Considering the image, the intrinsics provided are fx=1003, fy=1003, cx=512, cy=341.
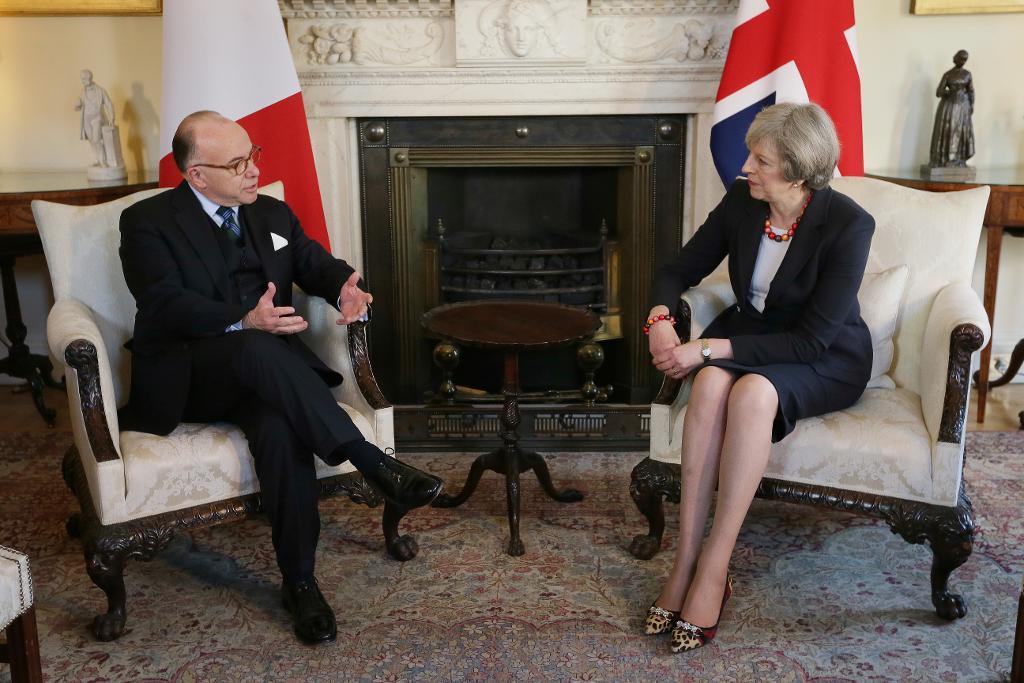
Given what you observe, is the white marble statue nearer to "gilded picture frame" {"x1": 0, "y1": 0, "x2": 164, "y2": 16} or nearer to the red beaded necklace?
"gilded picture frame" {"x1": 0, "y1": 0, "x2": 164, "y2": 16}

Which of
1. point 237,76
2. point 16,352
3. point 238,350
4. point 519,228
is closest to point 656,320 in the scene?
point 238,350

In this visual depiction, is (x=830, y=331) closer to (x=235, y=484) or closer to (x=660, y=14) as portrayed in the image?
(x=235, y=484)

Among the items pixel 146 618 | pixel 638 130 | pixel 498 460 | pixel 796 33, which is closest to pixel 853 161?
pixel 796 33

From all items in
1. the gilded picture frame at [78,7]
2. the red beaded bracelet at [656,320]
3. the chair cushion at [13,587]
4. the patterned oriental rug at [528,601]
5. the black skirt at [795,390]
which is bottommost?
the patterned oriental rug at [528,601]

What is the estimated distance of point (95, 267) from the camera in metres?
2.52

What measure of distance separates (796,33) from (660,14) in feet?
1.72

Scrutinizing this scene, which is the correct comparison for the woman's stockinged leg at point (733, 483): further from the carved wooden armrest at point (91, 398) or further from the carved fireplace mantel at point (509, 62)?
the carved fireplace mantel at point (509, 62)

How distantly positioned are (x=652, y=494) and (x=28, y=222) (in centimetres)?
225

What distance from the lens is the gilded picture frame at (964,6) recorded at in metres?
3.65

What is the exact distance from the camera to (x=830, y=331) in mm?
2266

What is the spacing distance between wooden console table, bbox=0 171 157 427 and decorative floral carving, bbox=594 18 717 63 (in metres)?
1.74

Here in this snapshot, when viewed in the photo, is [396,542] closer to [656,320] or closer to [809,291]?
[656,320]

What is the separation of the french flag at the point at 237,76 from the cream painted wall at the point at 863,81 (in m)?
0.62

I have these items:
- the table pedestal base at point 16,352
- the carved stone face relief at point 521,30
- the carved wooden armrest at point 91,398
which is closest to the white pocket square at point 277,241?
the carved wooden armrest at point 91,398
